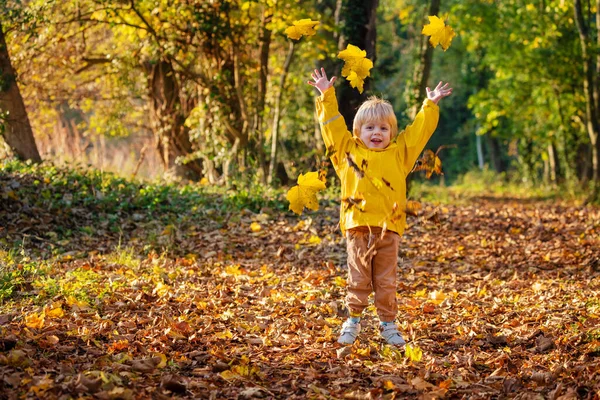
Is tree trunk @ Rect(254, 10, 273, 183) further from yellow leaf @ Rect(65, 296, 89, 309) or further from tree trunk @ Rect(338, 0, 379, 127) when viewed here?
yellow leaf @ Rect(65, 296, 89, 309)

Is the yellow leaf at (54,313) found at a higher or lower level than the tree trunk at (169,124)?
lower

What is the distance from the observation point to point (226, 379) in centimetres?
380

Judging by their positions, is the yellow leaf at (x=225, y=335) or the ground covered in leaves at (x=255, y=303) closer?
the ground covered in leaves at (x=255, y=303)

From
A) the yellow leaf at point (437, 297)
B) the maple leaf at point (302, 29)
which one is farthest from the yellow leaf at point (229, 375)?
the yellow leaf at point (437, 297)

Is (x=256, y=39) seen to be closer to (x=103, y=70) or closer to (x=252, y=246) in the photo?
(x=103, y=70)

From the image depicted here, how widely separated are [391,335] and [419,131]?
1.36 m

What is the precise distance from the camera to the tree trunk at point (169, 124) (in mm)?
13852

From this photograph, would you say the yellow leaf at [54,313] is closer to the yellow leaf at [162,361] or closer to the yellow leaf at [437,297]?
the yellow leaf at [162,361]

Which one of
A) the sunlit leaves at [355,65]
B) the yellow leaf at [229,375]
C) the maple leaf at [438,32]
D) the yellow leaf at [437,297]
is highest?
the maple leaf at [438,32]

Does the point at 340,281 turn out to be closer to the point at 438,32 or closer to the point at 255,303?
the point at 255,303

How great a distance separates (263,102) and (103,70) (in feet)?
14.7

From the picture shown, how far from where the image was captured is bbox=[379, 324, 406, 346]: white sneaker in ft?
15.1

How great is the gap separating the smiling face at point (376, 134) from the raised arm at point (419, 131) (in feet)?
0.33

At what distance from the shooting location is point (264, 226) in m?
9.09
